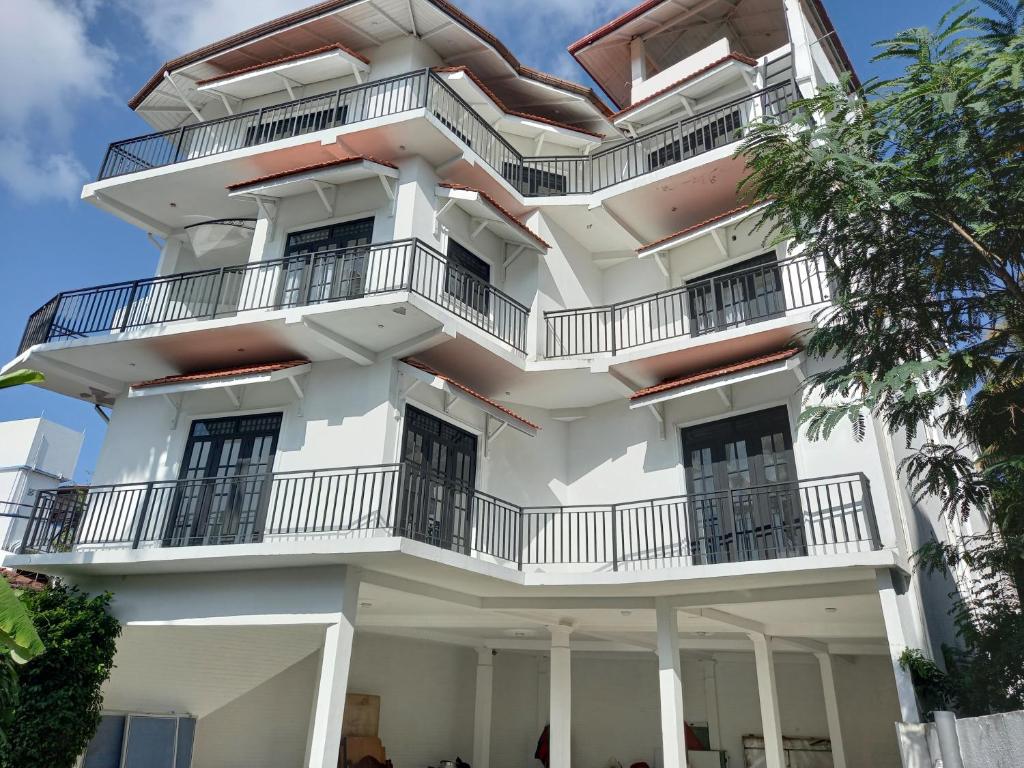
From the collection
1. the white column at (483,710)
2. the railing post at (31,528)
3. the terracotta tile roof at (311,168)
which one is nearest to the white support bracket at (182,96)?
the terracotta tile roof at (311,168)

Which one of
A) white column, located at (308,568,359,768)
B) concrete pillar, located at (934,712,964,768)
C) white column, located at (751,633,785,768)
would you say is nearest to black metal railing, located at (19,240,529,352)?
white column, located at (308,568,359,768)

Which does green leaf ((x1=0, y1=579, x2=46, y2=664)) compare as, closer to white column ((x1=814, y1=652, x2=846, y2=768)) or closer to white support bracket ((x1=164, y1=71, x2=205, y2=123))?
white support bracket ((x1=164, y1=71, x2=205, y2=123))

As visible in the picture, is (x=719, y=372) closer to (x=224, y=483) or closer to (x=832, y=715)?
(x=832, y=715)

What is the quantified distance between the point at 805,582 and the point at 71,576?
36.5 feet

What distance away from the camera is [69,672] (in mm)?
9922

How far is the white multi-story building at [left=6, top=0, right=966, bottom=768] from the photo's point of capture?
10.4 meters

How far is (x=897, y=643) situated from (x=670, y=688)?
3132 mm

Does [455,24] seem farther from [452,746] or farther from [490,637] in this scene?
[452,746]

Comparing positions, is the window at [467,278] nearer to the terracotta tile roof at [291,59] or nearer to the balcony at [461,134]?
the balcony at [461,134]

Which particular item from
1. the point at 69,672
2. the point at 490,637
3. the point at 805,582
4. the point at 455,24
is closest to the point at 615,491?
the point at 805,582

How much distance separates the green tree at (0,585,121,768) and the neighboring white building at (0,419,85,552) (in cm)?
1097

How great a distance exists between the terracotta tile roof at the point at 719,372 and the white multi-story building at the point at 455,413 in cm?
8

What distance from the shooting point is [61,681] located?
9.86 metres

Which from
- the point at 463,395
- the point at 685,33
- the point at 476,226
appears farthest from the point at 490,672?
the point at 685,33
